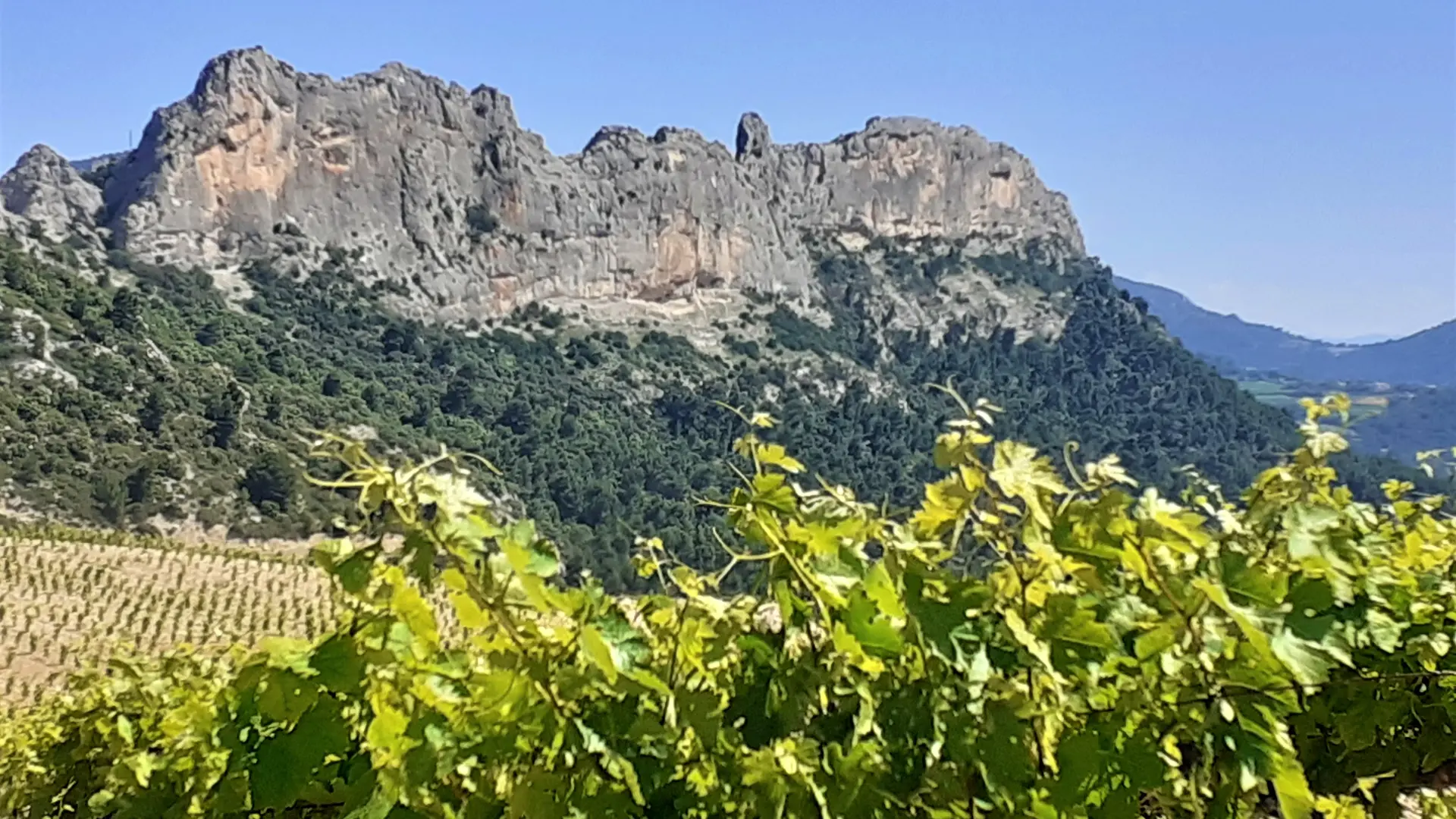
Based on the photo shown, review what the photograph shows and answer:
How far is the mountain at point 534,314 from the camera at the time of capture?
38969 millimetres

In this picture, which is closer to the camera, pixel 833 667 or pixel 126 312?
pixel 833 667

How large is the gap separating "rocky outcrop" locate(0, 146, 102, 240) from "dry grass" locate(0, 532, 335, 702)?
32.5 meters

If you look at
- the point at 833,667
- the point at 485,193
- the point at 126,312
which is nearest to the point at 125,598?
the point at 833,667

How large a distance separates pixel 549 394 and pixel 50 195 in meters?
24.7

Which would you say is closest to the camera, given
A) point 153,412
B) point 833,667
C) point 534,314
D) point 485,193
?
point 833,667

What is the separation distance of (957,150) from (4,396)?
66652 millimetres

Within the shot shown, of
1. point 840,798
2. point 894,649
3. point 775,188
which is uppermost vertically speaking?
point 775,188

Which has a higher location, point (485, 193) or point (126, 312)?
point (485, 193)

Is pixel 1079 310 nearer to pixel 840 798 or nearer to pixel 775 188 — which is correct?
pixel 775 188

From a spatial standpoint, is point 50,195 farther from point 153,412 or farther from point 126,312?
point 153,412

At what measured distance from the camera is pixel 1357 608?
4.10ft

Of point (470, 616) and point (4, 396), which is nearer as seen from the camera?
point (470, 616)

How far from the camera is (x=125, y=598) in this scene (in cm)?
2058

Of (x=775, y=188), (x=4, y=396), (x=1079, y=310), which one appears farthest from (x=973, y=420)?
(x=1079, y=310)
